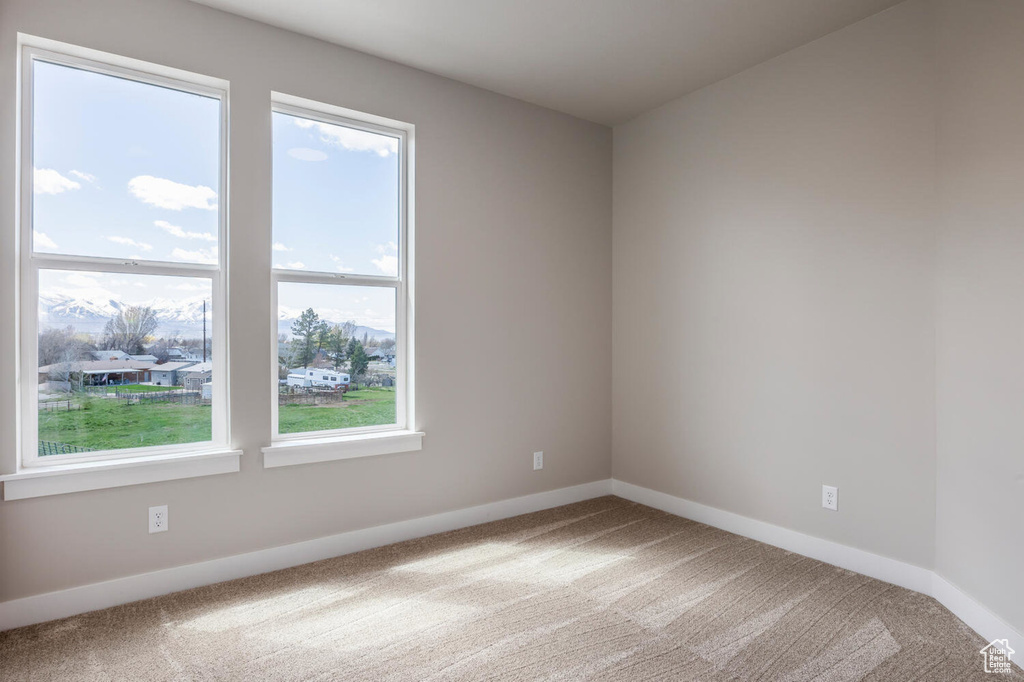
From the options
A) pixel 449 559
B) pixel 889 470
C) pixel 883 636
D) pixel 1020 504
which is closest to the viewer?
pixel 1020 504

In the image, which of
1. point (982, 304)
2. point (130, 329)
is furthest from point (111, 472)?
point (982, 304)

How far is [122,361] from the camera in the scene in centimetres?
266

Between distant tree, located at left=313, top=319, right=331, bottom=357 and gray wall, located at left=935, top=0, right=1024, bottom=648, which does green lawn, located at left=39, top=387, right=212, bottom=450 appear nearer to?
distant tree, located at left=313, top=319, right=331, bottom=357

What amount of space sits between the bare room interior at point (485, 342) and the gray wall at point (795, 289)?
2 centimetres

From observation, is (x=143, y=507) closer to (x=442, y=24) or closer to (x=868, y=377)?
(x=442, y=24)

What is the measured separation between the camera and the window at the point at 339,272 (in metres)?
3.09

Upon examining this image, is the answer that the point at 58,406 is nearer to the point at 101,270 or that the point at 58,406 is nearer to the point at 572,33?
the point at 101,270

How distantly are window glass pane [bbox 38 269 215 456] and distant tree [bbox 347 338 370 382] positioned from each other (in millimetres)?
724

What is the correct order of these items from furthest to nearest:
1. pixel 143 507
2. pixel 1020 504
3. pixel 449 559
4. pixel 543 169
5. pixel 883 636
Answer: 1. pixel 543 169
2. pixel 449 559
3. pixel 143 507
4. pixel 883 636
5. pixel 1020 504

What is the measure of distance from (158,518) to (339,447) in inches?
34.1

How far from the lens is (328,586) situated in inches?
108

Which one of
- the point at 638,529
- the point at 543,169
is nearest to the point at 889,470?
the point at 638,529

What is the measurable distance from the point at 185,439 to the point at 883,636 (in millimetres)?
3150

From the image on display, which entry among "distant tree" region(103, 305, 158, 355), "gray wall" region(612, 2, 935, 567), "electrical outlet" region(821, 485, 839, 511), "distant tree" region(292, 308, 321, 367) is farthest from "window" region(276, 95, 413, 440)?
"electrical outlet" region(821, 485, 839, 511)
